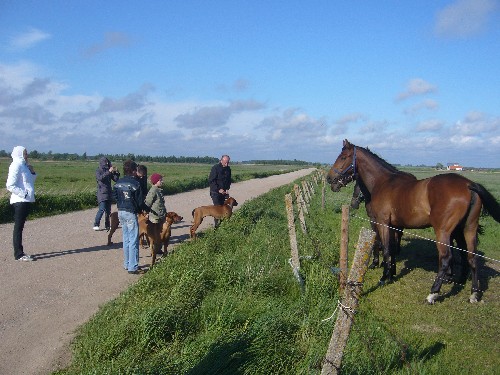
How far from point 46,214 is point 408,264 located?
39.4 feet

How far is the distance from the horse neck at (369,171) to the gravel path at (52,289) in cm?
458

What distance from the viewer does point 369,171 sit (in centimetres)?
895

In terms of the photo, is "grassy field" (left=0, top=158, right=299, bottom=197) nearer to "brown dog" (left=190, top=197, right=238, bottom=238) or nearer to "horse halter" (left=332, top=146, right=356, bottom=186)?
"brown dog" (left=190, top=197, right=238, bottom=238)

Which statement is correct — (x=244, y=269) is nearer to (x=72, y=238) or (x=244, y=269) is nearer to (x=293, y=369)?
(x=293, y=369)

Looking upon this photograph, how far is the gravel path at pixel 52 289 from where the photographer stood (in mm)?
4754

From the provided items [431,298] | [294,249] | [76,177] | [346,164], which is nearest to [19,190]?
[294,249]

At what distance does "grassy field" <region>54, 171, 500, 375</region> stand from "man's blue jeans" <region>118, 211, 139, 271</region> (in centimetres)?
93

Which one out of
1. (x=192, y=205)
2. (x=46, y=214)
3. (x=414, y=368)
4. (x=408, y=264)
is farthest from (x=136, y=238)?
(x=192, y=205)

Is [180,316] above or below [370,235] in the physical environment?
below

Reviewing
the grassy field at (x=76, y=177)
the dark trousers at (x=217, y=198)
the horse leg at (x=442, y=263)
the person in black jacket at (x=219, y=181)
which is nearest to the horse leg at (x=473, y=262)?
the horse leg at (x=442, y=263)

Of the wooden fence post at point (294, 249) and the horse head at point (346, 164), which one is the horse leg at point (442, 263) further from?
the horse head at point (346, 164)

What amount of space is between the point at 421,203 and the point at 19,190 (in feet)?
23.9

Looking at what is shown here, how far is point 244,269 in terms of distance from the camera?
6.64 m

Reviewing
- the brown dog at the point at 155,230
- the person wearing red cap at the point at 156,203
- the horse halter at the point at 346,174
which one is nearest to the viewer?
the brown dog at the point at 155,230
